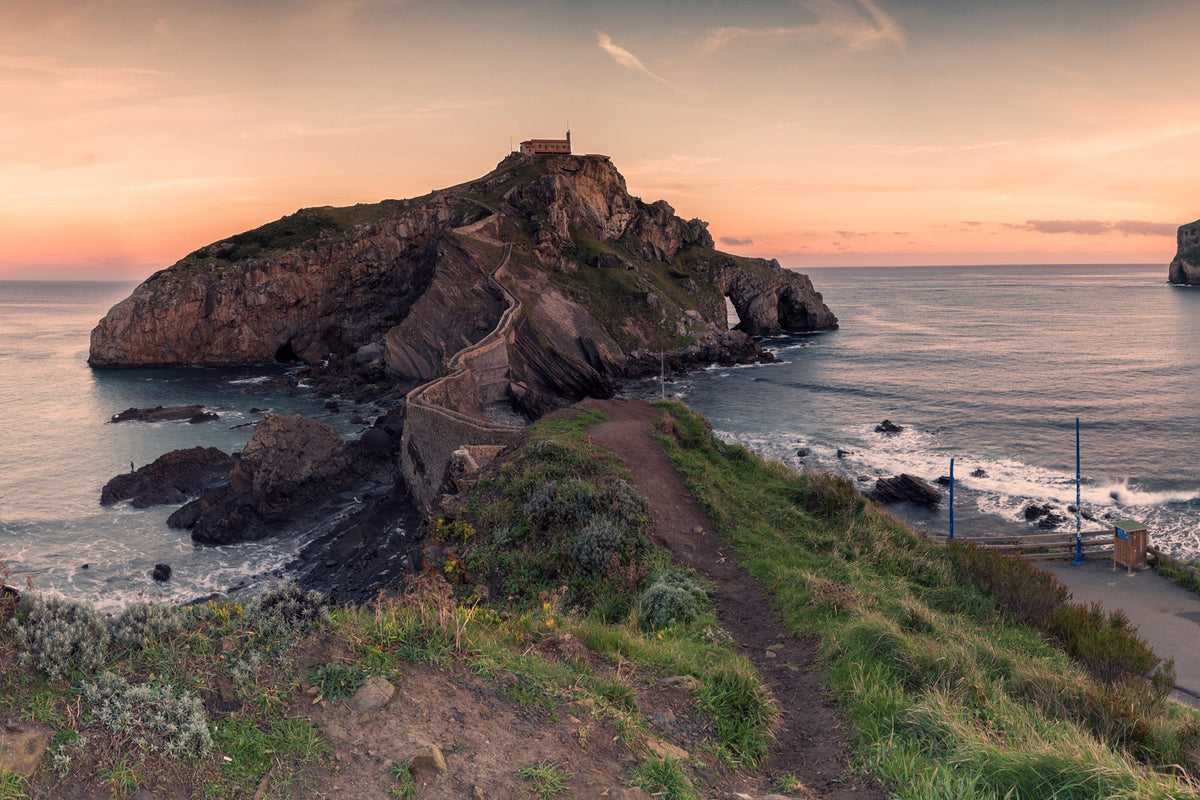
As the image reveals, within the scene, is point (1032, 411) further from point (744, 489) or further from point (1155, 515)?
point (744, 489)

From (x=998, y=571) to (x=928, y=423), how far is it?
36.2m

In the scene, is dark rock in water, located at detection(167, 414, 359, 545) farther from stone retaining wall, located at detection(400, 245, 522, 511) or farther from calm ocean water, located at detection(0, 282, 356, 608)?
stone retaining wall, located at detection(400, 245, 522, 511)

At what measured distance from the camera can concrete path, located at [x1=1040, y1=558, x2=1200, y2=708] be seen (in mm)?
16719

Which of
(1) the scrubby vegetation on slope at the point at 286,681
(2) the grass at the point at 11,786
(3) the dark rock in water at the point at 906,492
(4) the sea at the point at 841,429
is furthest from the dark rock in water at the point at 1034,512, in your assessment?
(2) the grass at the point at 11,786

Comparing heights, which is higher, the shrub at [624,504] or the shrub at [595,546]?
the shrub at [624,504]

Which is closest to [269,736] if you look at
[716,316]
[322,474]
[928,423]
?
[322,474]

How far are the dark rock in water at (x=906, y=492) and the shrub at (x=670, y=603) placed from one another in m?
24.4

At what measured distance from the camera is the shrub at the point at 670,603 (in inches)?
463

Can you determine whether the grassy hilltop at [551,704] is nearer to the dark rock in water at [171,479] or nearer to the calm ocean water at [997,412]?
the calm ocean water at [997,412]

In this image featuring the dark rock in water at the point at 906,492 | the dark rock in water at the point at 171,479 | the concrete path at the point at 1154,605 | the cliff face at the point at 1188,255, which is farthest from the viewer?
the cliff face at the point at 1188,255

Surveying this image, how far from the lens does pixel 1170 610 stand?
20000 millimetres

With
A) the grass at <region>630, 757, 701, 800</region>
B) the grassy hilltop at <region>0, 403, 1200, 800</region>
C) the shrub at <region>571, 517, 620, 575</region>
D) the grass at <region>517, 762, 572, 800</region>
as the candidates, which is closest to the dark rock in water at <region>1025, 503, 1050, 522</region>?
the grassy hilltop at <region>0, 403, 1200, 800</region>

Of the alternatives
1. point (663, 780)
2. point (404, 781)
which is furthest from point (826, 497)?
point (404, 781)

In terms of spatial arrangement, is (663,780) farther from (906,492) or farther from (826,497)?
(906,492)
